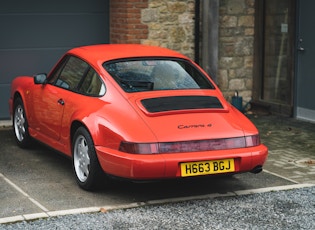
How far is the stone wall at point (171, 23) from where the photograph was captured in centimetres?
1274

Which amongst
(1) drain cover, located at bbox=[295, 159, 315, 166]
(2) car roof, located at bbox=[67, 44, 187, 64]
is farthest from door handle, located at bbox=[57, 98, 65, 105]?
(1) drain cover, located at bbox=[295, 159, 315, 166]

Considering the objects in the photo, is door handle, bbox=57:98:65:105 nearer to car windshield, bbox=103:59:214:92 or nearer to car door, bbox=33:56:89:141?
car door, bbox=33:56:89:141

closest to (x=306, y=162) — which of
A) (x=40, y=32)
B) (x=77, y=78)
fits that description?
(x=77, y=78)

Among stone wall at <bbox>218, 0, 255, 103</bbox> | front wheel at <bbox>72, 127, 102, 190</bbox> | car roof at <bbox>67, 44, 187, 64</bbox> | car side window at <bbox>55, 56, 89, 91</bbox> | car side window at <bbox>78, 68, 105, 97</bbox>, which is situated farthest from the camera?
stone wall at <bbox>218, 0, 255, 103</bbox>

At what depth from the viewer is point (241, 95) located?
1373cm

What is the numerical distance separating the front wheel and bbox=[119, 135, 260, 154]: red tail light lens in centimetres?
44

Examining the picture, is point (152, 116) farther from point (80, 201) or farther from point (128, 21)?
point (128, 21)

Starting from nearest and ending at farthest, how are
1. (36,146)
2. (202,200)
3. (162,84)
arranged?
(202,200) < (162,84) < (36,146)

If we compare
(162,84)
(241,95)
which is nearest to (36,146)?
(162,84)

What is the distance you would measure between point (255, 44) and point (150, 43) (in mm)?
2037

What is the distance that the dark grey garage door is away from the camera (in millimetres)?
12273

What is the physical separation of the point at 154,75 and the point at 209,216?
2.03 metres

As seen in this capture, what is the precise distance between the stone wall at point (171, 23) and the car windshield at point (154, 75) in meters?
4.13

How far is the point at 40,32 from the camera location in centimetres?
1249
